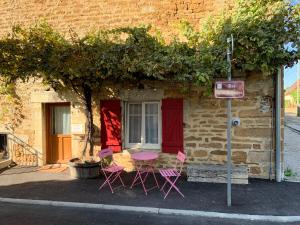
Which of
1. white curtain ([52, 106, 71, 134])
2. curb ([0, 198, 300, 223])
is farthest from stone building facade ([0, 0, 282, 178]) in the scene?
curb ([0, 198, 300, 223])

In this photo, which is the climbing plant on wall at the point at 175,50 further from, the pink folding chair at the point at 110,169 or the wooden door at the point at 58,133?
the wooden door at the point at 58,133

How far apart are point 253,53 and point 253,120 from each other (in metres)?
1.75

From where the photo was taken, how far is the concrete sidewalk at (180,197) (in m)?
5.40

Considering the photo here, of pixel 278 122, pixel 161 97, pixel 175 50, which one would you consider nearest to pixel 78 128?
pixel 161 97

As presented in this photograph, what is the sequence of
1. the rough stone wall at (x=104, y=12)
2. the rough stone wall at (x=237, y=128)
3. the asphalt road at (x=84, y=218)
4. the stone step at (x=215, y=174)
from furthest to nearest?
the rough stone wall at (x=104, y=12) < the rough stone wall at (x=237, y=128) < the stone step at (x=215, y=174) < the asphalt road at (x=84, y=218)

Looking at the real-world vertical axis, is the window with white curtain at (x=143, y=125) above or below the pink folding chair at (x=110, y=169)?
above

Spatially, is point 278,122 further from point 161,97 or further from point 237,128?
point 161,97

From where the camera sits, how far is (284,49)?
20.6 feet

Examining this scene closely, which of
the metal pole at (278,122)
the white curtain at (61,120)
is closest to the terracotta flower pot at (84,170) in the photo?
the white curtain at (61,120)

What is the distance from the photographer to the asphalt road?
486 cm

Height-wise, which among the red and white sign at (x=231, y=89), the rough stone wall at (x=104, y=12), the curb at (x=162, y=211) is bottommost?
the curb at (x=162, y=211)

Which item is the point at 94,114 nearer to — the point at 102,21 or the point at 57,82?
the point at 57,82

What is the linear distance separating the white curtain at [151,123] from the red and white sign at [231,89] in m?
3.08

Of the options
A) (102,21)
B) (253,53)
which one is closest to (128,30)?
(102,21)
